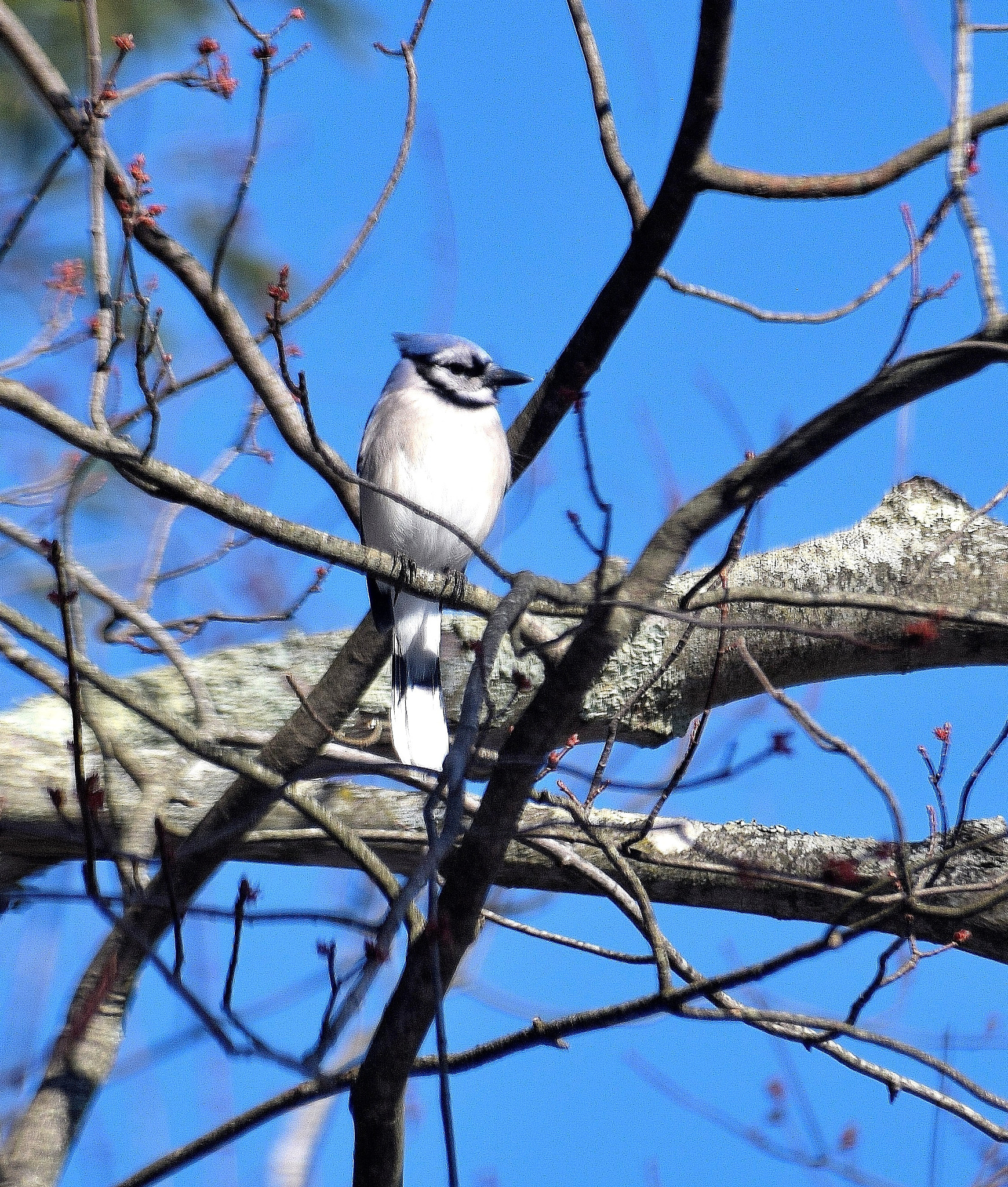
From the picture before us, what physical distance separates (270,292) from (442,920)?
109 cm

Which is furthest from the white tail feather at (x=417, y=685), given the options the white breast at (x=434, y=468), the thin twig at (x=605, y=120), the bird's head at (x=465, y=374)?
the thin twig at (x=605, y=120)

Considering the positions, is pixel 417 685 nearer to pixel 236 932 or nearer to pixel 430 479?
pixel 430 479

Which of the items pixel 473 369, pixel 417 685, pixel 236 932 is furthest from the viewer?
pixel 473 369

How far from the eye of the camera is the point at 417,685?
3467 millimetres

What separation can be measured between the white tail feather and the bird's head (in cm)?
70

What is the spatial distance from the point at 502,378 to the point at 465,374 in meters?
0.13

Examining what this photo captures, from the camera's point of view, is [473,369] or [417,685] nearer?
[417,685]

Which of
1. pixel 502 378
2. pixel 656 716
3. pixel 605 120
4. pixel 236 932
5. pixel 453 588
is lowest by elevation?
pixel 236 932

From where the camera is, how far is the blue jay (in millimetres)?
3373

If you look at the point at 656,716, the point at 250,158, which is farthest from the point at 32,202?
the point at 656,716

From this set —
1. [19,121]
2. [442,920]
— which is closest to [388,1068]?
[442,920]

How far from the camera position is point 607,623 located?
1.93 meters

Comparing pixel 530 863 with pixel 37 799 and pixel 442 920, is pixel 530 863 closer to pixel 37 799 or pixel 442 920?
pixel 442 920

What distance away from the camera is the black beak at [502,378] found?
373cm
